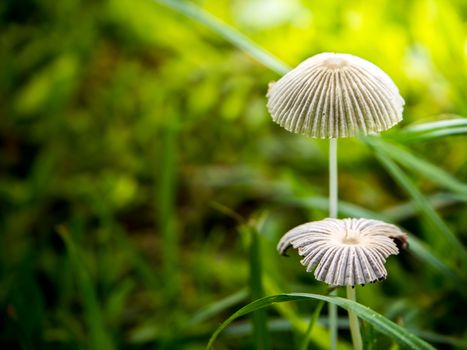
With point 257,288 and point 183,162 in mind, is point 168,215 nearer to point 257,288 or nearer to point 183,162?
point 257,288

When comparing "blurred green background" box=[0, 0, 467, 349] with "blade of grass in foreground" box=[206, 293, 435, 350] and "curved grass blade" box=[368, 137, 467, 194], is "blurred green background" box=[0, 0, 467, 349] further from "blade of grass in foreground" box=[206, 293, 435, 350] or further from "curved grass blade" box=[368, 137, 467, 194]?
"blade of grass in foreground" box=[206, 293, 435, 350]

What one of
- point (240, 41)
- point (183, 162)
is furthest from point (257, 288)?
point (183, 162)

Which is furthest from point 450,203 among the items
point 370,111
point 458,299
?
point 370,111

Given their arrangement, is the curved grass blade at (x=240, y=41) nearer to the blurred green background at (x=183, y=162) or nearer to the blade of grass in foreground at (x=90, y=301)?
the blurred green background at (x=183, y=162)

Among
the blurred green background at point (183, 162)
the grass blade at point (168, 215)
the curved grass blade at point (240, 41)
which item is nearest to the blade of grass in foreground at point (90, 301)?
the blurred green background at point (183, 162)

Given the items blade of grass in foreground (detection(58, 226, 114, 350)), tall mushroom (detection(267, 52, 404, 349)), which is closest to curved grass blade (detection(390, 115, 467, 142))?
tall mushroom (detection(267, 52, 404, 349))

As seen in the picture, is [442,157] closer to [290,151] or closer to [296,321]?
[290,151]

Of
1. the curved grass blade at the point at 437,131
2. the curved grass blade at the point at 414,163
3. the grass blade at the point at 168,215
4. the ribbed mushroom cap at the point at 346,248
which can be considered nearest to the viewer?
the ribbed mushroom cap at the point at 346,248
